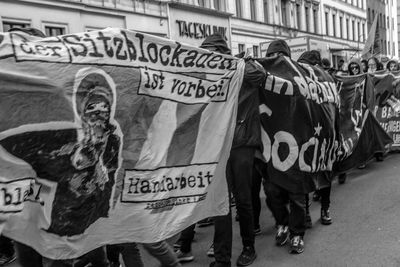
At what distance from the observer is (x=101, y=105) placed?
10.2 feet

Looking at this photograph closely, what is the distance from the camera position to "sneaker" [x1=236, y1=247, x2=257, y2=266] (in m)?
4.19

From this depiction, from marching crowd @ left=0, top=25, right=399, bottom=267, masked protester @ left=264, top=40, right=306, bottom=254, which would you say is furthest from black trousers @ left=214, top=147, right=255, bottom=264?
masked protester @ left=264, top=40, right=306, bottom=254

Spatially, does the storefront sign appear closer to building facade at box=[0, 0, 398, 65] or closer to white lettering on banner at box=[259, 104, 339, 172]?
building facade at box=[0, 0, 398, 65]

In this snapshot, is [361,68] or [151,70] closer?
[151,70]

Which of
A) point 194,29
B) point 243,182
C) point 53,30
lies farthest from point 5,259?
point 194,29

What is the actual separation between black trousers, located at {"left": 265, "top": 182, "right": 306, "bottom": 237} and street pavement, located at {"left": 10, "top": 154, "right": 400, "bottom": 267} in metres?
0.23

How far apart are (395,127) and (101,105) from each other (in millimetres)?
7269

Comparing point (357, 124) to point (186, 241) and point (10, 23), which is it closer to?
point (186, 241)

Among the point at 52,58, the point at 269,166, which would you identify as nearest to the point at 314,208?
the point at 269,166

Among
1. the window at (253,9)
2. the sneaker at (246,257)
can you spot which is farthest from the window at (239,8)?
the sneaker at (246,257)

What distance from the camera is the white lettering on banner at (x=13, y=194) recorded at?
272 cm

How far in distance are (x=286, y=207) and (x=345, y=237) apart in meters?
0.68

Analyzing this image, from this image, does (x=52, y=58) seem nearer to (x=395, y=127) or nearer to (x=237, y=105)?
(x=237, y=105)

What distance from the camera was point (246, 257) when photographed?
4.24 meters
